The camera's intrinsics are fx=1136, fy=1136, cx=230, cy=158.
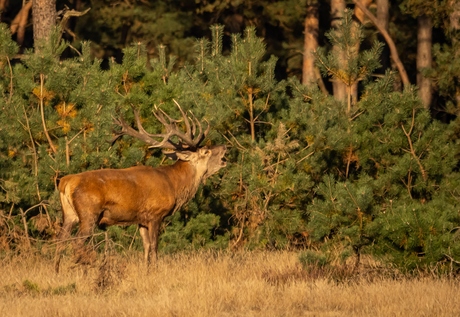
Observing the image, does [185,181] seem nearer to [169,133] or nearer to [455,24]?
[169,133]

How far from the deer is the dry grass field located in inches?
19.5

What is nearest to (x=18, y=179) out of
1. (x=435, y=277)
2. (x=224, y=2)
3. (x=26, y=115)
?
(x=26, y=115)

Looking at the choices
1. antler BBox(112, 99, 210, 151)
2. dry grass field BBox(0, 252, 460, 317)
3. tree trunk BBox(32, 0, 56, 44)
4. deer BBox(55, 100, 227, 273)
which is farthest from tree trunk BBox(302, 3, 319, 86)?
dry grass field BBox(0, 252, 460, 317)

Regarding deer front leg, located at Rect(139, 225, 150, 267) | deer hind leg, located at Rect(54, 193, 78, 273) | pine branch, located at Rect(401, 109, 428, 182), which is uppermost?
pine branch, located at Rect(401, 109, 428, 182)

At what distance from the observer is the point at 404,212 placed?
12594 millimetres

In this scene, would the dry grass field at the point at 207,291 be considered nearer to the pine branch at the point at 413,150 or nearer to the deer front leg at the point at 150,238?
the deer front leg at the point at 150,238

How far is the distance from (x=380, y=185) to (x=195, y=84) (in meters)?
3.27

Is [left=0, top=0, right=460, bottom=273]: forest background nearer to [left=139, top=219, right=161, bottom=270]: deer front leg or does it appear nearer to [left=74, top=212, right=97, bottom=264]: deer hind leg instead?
[left=139, top=219, right=161, bottom=270]: deer front leg

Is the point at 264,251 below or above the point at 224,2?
below

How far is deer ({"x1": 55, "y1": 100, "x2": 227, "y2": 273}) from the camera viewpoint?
43.1 ft

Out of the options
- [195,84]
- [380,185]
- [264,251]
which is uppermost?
[195,84]

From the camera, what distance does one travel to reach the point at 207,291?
1131 centimetres

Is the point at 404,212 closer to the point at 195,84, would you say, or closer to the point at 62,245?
the point at 62,245

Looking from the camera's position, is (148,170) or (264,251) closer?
(148,170)
